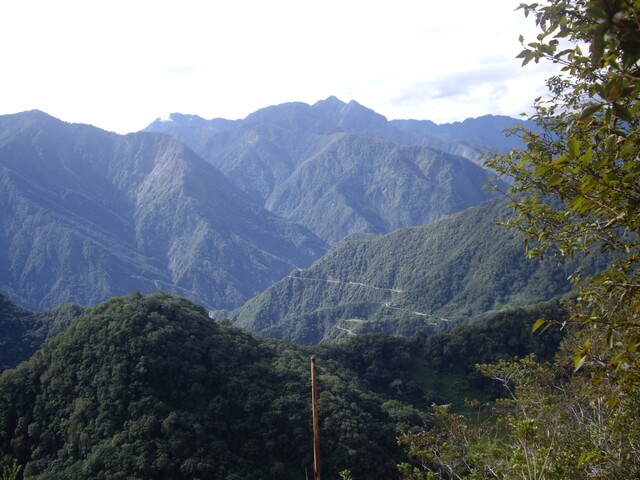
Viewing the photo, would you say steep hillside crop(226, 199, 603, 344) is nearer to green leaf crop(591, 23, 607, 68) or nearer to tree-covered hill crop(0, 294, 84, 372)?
tree-covered hill crop(0, 294, 84, 372)

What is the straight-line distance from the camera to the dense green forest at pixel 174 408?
1211 inches

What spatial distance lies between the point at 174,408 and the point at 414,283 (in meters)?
116

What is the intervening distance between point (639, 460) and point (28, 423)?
38.8 metres

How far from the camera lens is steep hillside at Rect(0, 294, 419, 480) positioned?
3067 centimetres

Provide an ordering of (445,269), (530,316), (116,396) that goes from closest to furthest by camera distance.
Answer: (116,396) < (530,316) < (445,269)

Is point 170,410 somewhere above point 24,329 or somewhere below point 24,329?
above

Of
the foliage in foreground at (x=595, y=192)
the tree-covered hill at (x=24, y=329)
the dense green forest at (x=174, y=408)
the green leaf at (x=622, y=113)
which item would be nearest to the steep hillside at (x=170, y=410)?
the dense green forest at (x=174, y=408)

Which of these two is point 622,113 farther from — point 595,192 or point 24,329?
point 24,329

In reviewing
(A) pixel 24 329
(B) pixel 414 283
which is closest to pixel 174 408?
(A) pixel 24 329

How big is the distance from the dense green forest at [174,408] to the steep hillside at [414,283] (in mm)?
76041

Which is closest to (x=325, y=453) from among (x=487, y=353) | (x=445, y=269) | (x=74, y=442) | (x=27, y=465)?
(x=74, y=442)

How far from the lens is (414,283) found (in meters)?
144

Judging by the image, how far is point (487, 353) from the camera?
179ft

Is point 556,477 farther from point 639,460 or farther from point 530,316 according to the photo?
point 530,316
